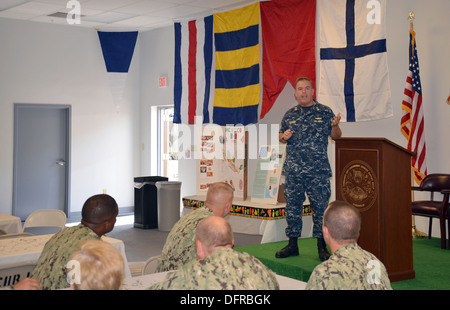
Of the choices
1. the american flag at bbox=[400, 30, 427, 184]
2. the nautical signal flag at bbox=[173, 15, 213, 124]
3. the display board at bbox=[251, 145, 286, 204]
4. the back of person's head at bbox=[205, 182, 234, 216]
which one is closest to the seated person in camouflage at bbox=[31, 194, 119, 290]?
the back of person's head at bbox=[205, 182, 234, 216]

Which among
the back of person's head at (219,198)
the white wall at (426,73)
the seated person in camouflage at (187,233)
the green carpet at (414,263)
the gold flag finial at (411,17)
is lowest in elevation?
the green carpet at (414,263)

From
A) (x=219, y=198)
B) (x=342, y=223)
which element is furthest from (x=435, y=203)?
(x=342, y=223)

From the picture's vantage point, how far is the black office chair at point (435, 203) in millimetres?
5395

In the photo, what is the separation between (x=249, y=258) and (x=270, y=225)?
14.0 feet

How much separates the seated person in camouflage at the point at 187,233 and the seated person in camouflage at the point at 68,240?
1.65ft

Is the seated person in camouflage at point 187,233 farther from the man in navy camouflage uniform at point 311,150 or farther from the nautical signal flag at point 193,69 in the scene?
the nautical signal flag at point 193,69

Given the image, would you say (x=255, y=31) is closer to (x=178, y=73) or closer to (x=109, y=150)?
Answer: (x=178, y=73)

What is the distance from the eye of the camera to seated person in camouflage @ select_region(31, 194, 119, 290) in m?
2.71

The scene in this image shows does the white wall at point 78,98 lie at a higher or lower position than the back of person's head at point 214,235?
higher

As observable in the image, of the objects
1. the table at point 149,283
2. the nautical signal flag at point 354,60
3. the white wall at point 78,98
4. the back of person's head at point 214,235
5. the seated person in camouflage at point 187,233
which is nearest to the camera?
the back of person's head at point 214,235

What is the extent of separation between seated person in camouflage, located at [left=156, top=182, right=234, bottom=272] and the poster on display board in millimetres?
3889

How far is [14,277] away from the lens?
318 centimetres

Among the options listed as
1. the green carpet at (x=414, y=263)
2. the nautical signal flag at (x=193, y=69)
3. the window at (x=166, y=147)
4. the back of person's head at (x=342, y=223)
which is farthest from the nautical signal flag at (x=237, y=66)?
the back of person's head at (x=342, y=223)
